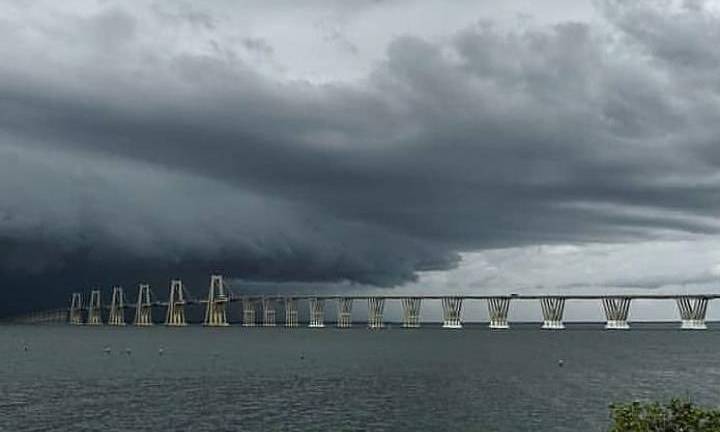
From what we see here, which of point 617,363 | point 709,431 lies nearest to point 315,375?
point 617,363

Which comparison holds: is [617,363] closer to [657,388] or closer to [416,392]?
[657,388]

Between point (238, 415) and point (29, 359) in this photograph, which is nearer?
point (238, 415)

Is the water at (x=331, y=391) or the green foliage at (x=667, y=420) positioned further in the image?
the water at (x=331, y=391)

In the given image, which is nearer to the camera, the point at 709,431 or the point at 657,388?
the point at 709,431

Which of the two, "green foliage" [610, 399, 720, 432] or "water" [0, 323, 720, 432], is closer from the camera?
"green foliage" [610, 399, 720, 432]

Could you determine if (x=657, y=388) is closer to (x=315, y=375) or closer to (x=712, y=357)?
(x=315, y=375)

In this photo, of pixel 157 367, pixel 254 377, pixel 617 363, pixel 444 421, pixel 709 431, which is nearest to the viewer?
pixel 709 431

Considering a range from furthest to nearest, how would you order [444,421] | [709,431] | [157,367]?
[157,367]
[444,421]
[709,431]

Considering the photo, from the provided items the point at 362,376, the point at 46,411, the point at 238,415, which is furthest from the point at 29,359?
the point at 238,415

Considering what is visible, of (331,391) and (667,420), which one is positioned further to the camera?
(331,391)
